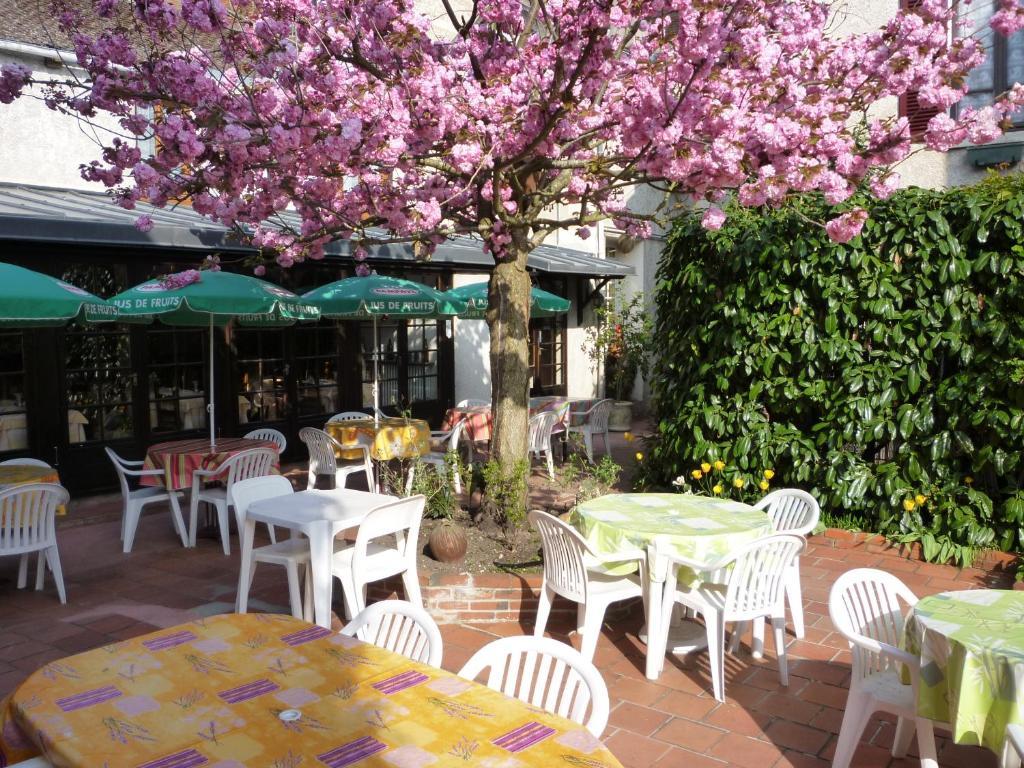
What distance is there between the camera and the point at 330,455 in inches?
320

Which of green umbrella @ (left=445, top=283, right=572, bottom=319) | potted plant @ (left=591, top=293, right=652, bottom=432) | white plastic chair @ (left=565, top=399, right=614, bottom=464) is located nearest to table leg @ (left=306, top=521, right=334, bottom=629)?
green umbrella @ (left=445, top=283, right=572, bottom=319)

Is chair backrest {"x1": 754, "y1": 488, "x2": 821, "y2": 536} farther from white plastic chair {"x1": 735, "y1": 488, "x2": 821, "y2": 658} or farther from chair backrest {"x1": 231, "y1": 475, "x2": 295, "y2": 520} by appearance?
chair backrest {"x1": 231, "y1": 475, "x2": 295, "y2": 520}

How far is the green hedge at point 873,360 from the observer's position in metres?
5.81

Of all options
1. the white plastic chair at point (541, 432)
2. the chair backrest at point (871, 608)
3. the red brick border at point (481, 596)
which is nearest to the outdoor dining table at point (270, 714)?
the chair backrest at point (871, 608)

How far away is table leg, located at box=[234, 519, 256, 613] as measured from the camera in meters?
4.82

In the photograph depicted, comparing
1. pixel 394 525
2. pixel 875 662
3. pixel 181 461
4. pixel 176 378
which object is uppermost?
pixel 176 378

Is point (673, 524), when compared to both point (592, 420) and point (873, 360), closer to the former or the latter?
point (873, 360)

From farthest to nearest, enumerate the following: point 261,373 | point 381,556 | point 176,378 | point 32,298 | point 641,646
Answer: point 261,373 < point 176,378 < point 32,298 < point 381,556 < point 641,646

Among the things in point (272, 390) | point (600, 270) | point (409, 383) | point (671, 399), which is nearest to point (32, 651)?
point (671, 399)

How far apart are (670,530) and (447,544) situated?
4.87 feet

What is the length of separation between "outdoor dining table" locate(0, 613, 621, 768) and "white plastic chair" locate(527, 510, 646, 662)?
1700 mm

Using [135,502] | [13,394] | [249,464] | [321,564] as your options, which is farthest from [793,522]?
[13,394]

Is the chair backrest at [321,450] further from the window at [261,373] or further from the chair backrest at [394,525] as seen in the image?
the chair backrest at [394,525]

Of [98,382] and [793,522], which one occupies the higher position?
[98,382]
